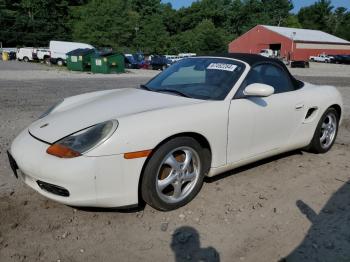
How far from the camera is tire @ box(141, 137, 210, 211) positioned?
10.4 feet

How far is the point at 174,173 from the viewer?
3.41m

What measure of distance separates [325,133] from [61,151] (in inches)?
143

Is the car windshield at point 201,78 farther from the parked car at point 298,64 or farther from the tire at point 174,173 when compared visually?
the parked car at point 298,64

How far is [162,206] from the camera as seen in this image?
335cm

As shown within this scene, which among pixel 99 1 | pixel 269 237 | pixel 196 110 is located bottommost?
pixel 269 237

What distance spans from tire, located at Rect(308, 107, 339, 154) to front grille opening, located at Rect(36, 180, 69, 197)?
3.30 meters

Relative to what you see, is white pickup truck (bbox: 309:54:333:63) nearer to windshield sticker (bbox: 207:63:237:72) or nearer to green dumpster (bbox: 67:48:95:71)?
green dumpster (bbox: 67:48:95:71)

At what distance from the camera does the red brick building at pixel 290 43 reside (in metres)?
60.8

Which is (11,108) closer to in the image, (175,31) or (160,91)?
(160,91)

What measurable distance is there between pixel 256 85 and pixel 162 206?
1.48 m

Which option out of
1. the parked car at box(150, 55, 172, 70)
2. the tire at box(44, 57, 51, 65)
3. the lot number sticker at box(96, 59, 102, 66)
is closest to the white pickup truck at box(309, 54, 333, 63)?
the parked car at box(150, 55, 172, 70)

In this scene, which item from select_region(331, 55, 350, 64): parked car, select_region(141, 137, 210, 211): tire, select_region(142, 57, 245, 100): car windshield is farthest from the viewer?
select_region(331, 55, 350, 64): parked car

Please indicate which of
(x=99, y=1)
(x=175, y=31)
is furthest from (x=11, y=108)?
(x=175, y=31)

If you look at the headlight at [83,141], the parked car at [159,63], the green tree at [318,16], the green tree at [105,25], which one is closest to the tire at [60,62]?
the parked car at [159,63]
